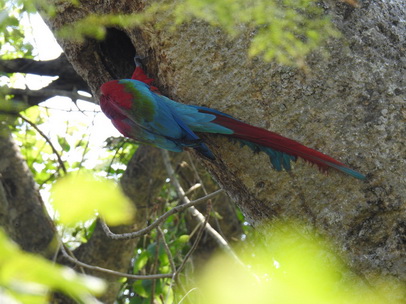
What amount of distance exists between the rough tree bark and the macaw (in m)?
0.04

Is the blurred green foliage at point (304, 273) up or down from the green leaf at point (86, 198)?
down

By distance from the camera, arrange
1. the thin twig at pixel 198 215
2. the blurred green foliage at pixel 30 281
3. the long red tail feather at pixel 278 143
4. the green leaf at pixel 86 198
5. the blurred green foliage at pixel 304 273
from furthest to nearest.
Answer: the thin twig at pixel 198 215
the long red tail feather at pixel 278 143
the blurred green foliage at pixel 304 273
the green leaf at pixel 86 198
the blurred green foliage at pixel 30 281

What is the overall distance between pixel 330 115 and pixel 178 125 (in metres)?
0.34

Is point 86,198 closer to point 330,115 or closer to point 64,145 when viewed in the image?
point 330,115

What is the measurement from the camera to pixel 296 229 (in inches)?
45.4

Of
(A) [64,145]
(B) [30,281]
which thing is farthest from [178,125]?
(A) [64,145]

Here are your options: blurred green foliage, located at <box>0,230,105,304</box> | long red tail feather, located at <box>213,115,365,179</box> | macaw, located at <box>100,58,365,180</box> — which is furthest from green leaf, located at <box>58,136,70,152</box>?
blurred green foliage, located at <box>0,230,105,304</box>

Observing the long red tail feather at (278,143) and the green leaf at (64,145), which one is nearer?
the long red tail feather at (278,143)

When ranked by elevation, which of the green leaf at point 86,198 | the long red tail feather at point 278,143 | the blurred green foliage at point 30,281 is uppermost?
the blurred green foliage at point 30,281

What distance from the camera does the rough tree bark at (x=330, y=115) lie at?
107 centimetres

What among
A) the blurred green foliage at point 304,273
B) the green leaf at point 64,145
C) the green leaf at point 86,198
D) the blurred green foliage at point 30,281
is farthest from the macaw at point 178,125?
the green leaf at point 64,145

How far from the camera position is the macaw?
1.10 meters

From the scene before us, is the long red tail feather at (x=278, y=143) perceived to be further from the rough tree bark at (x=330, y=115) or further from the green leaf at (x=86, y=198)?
the green leaf at (x=86, y=198)

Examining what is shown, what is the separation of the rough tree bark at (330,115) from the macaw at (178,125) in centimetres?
4
